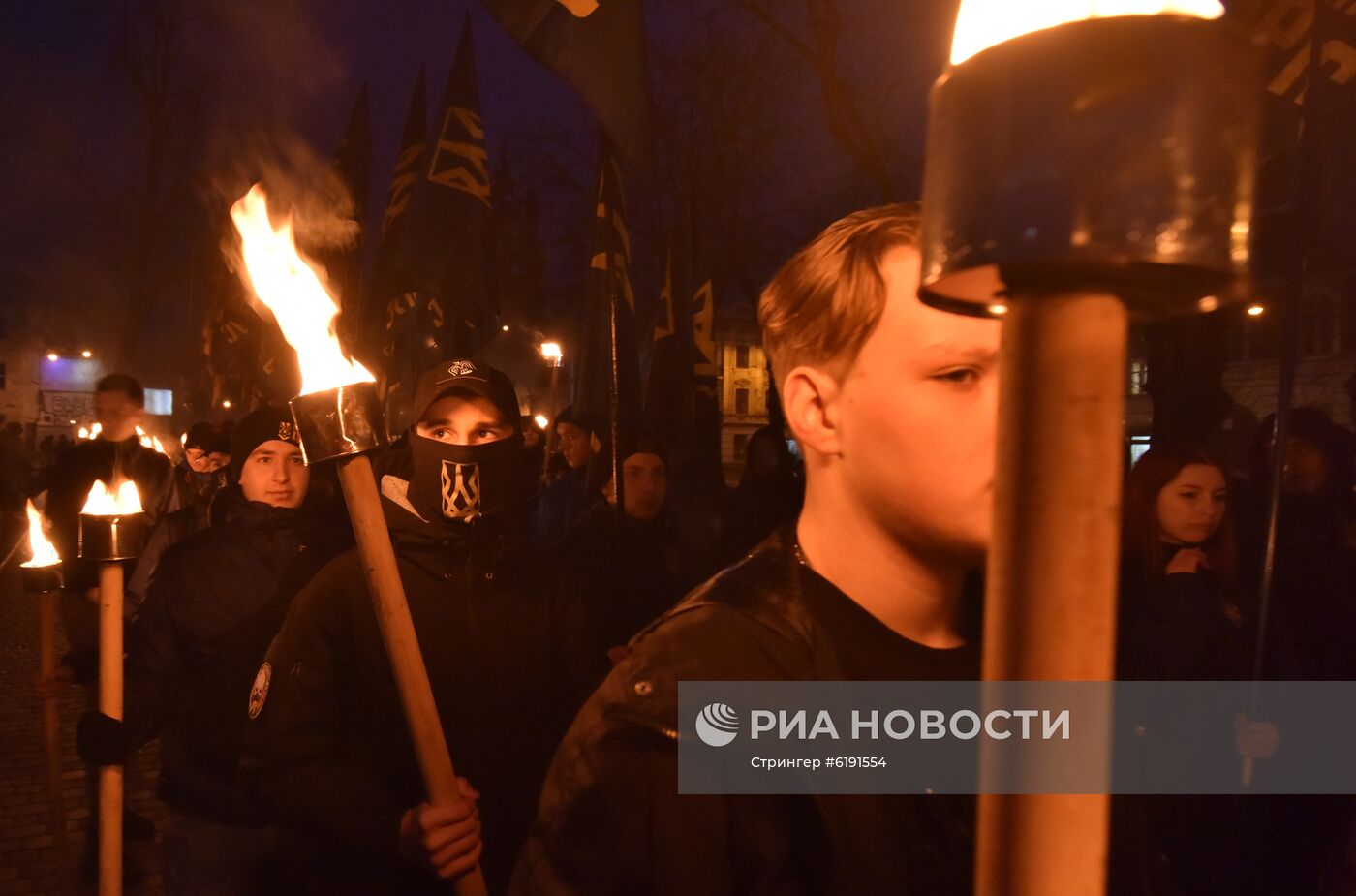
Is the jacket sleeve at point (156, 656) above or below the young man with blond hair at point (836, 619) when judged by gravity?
below

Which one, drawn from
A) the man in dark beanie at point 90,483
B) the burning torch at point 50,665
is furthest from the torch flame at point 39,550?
the man in dark beanie at point 90,483

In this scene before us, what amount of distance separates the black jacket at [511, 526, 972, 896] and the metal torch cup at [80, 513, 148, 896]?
5.97 feet

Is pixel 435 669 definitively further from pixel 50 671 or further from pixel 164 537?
pixel 164 537

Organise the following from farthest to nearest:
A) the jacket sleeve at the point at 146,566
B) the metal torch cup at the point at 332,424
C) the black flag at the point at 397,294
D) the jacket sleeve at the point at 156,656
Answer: the black flag at the point at 397,294, the jacket sleeve at the point at 146,566, the jacket sleeve at the point at 156,656, the metal torch cup at the point at 332,424

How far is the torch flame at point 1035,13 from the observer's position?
1.95 feet

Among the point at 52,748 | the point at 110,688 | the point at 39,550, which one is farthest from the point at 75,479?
the point at 110,688

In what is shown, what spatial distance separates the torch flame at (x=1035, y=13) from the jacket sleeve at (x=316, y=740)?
2.28m

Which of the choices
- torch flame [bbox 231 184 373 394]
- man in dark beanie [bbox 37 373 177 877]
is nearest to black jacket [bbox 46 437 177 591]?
man in dark beanie [bbox 37 373 177 877]

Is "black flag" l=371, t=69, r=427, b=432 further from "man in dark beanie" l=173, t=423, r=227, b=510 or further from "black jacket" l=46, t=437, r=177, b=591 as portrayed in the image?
"black jacket" l=46, t=437, r=177, b=591

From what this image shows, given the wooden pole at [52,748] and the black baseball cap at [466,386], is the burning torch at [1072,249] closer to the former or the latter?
the black baseball cap at [466,386]

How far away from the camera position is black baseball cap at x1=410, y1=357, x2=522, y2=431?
2.97 m

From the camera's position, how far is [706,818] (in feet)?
3.89

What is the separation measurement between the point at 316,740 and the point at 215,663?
107 cm

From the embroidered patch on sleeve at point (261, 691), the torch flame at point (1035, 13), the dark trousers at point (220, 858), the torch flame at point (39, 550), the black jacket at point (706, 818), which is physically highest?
the torch flame at point (1035, 13)
